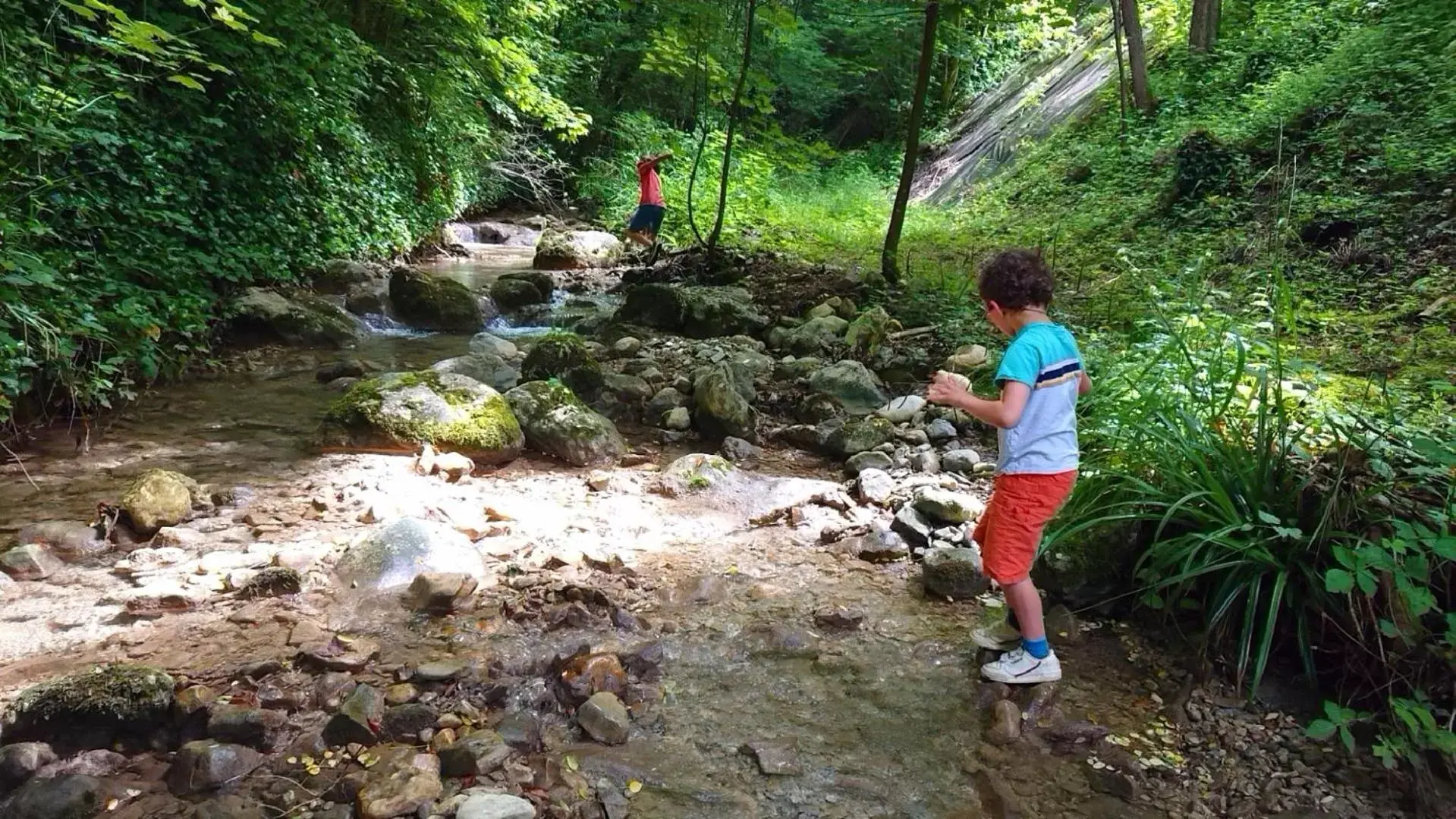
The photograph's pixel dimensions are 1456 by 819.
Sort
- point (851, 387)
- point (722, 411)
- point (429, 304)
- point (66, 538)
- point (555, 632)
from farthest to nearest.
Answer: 1. point (429, 304)
2. point (851, 387)
3. point (722, 411)
4. point (66, 538)
5. point (555, 632)

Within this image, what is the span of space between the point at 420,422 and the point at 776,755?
359 centimetres

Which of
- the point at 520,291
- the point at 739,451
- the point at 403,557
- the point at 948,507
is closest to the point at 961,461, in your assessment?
the point at 948,507

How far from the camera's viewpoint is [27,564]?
336cm

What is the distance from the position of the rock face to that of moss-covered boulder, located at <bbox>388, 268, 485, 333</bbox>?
6.01 metres

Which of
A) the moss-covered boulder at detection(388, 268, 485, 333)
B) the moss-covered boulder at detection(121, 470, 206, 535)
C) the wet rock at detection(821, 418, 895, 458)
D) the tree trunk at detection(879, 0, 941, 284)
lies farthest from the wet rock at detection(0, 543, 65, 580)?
the tree trunk at detection(879, 0, 941, 284)

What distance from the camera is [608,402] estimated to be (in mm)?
6352

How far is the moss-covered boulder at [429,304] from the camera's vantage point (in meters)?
9.14

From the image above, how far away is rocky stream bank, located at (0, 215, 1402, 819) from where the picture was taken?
2234 millimetres

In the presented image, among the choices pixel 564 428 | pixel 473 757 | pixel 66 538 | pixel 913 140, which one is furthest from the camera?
pixel 913 140

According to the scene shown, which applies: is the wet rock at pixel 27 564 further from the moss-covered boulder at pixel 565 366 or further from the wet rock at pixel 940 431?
the wet rock at pixel 940 431

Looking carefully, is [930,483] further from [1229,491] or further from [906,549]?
[1229,491]

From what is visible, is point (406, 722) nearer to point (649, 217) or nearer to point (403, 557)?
point (403, 557)

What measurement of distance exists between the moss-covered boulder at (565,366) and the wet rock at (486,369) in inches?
5.8

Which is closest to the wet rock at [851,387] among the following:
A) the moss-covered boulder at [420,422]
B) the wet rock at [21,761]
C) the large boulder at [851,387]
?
the large boulder at [851,387]
